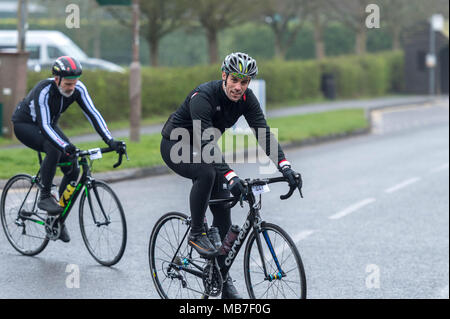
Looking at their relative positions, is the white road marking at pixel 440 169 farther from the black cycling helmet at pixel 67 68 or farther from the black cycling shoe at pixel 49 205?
the black cycling helmet at pixel 67 68

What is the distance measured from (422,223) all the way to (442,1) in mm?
9688

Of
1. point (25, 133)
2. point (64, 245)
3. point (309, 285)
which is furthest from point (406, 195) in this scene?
point (25, 133)

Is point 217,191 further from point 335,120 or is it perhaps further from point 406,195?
point 335,120

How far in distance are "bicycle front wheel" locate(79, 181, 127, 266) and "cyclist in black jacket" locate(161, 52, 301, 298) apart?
9.48ft

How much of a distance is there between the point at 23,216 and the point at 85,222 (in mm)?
666

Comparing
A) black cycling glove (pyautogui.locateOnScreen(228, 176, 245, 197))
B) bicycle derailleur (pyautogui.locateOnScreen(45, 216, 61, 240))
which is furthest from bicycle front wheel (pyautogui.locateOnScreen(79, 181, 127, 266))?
black cycling glove (pyautogui.locateOnScreen(228, 176, 245, 197))

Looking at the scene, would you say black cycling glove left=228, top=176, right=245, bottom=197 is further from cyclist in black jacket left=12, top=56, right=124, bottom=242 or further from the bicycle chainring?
the bicycle chainring

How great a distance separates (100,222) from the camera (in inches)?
195

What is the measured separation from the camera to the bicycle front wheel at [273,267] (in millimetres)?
2123

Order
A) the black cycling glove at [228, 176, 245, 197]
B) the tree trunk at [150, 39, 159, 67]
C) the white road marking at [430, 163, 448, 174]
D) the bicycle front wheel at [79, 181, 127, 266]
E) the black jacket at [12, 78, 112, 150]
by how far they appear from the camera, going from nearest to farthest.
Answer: the black jacket at [12, 78, 112, 150], the black cycling glove at [228, 176, 245, 197], the bicycle front wheel at [79, 181, 127, 266], the white road marking at [430, 163, 448, 174], the tree trunk at [150, 39, 159, 67]

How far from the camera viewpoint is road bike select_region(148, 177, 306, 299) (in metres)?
2.14

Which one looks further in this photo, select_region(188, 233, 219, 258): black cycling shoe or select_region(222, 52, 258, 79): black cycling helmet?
select_region(188, 233, 219, 258): black cycling shoe

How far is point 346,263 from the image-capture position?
8.88 meters

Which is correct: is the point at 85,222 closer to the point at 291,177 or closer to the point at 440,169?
the point at 291,177
